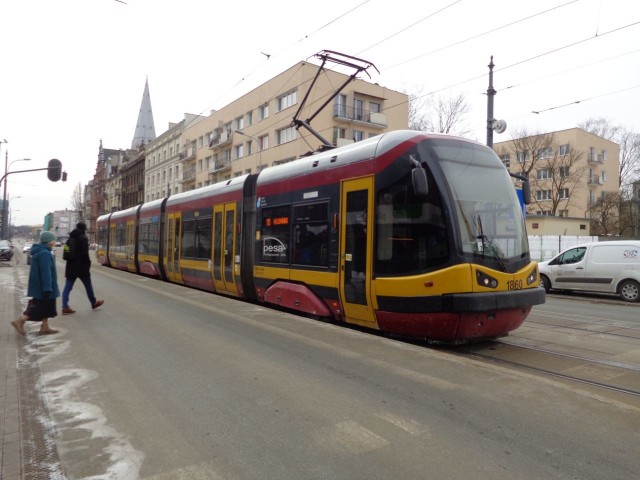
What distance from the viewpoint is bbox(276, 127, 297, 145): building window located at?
3528 centimetres

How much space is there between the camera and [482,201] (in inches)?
249

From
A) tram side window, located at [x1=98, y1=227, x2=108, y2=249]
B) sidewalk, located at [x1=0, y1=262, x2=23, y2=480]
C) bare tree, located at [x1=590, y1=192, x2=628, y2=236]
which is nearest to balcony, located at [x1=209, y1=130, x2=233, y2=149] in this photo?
tram side window, located at [x1=98, y1=227, x2=108, y2=249]

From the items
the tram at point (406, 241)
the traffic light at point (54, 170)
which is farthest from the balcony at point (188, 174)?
the tram at point (406, 241)

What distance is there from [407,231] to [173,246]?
1070 centimetres

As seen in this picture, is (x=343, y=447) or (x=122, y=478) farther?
(x=343, y=447)

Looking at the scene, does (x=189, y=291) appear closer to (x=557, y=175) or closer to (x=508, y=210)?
(x=508, y=210)

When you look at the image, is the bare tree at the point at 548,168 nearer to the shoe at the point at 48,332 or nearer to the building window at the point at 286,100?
the building window at the point at 286,100

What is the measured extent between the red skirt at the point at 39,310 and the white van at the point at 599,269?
14.3 meters

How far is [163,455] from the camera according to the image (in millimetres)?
3229

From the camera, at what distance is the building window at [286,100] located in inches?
1399

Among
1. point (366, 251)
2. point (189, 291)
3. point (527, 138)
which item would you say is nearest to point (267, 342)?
point (366, 251)

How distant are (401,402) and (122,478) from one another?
2375 millimetres

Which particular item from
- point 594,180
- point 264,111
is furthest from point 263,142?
point 594,180

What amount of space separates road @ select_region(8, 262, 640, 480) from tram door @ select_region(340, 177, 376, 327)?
530 millimetres
